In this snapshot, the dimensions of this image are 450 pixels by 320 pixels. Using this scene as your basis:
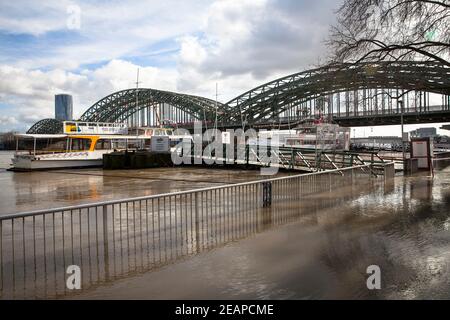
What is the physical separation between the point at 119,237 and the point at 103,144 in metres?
32.7

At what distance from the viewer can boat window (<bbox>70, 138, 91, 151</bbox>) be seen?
3700 centimetres

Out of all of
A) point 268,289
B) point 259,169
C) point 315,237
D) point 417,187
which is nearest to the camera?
point 268,289

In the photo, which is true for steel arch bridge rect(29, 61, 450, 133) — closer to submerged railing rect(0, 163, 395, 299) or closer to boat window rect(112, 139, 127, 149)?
boat window rect(112, 139, 127, 149)

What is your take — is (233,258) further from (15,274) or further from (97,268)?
(15,274)

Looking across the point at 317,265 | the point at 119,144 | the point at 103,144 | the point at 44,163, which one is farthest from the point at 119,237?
the point at 119,144

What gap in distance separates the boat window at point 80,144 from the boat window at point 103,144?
3.44 feet

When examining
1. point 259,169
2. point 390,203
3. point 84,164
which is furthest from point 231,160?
point 390,203

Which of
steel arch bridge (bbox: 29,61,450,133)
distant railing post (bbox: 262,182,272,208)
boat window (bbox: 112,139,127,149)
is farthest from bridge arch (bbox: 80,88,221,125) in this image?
distant railing post (bbox: 262,182,272,208)

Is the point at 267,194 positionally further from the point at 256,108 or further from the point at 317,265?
the point at 256,108

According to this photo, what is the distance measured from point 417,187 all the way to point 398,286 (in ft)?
36.8

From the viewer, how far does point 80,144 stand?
123 feet

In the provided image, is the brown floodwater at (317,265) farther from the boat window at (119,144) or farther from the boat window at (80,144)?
the boat window at (119,144)

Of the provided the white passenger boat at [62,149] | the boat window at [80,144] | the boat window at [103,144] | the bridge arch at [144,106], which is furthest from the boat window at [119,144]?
the bridge arch at [144,106]

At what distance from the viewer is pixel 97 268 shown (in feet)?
20.2
